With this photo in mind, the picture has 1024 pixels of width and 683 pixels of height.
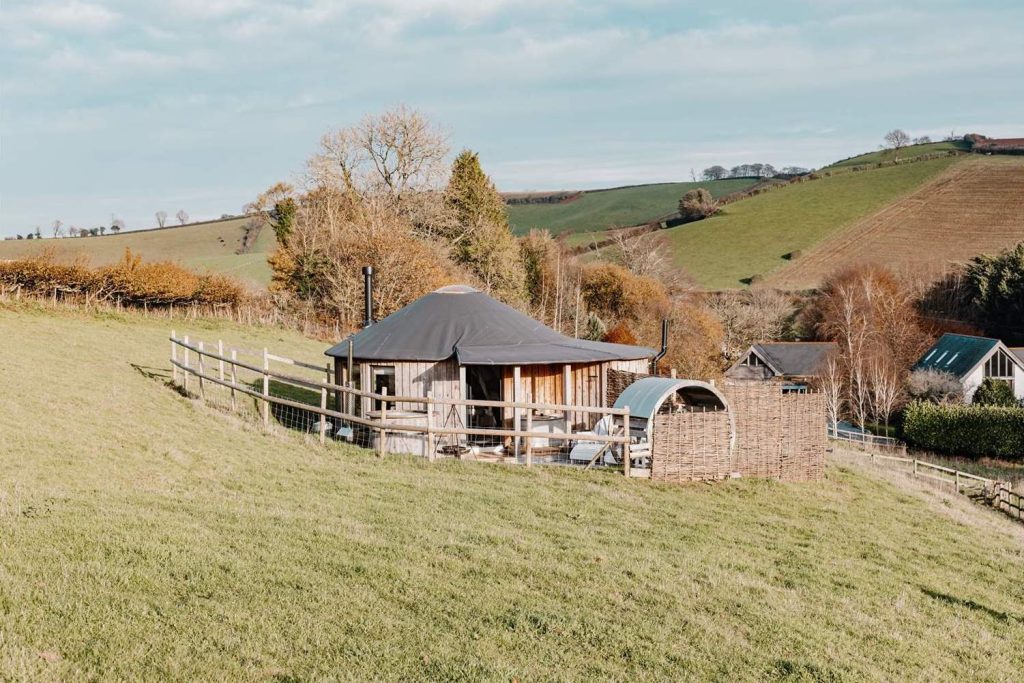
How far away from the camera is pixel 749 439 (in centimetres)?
1472

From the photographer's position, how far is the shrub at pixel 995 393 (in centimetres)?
4134

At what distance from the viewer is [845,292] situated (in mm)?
52375

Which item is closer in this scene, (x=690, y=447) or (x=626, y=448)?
(x=626, y=448)

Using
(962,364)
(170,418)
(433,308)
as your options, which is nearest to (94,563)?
(170,418)

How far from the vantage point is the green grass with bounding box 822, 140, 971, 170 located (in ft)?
294

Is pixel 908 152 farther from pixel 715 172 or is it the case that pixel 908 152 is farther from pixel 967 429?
pixel 967 429

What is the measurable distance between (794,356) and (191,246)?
45.1m

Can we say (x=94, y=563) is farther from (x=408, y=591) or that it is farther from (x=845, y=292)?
(x=845, y=292)

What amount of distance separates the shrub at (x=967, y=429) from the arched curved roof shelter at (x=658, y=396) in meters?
22.1

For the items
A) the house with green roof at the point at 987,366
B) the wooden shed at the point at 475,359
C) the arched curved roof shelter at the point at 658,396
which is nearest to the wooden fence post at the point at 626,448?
the arched curved roof shelter at the point at 658,396

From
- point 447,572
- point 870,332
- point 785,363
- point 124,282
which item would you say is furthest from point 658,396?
point 870,332

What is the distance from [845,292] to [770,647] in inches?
1955

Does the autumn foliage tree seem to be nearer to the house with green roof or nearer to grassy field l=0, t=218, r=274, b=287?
the house with green roof

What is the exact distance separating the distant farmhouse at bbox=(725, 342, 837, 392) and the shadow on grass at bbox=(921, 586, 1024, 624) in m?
39.2
